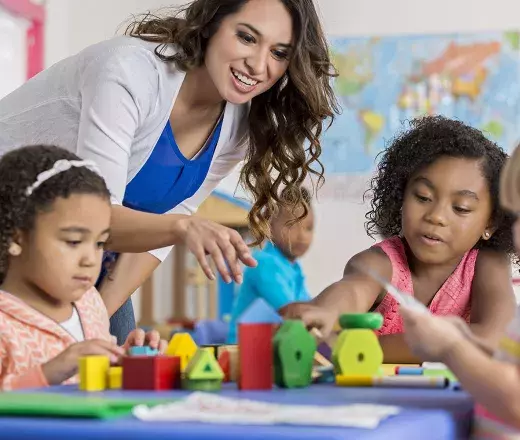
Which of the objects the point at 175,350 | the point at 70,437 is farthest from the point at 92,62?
the point at 70,437

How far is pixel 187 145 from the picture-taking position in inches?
72.4

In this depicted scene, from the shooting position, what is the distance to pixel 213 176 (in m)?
1.96

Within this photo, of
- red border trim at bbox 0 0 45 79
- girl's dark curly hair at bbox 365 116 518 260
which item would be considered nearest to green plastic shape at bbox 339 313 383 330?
girl's dark curly hair at bbox 365 116 518 260

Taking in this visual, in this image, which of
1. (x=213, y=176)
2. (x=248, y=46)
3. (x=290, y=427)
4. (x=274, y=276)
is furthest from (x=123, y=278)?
(x=274, y=276)

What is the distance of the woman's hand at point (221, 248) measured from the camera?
47.2 inches

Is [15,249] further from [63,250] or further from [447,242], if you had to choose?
[447,242]

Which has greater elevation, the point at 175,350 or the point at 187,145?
the point at 187,145

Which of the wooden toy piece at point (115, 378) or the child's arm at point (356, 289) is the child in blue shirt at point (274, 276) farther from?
the wooden toy piece at point (115, 378)

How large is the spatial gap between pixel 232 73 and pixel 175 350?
27.7 inches

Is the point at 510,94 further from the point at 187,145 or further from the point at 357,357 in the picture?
the point at 357,357

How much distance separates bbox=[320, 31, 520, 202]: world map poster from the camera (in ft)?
14.6

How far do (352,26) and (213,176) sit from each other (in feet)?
9.23

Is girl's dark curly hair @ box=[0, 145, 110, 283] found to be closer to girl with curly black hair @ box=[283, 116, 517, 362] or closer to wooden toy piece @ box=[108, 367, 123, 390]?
wooden toy piece @ box=[108, 367, 123, 390]

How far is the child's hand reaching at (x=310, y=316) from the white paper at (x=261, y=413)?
36 cm
